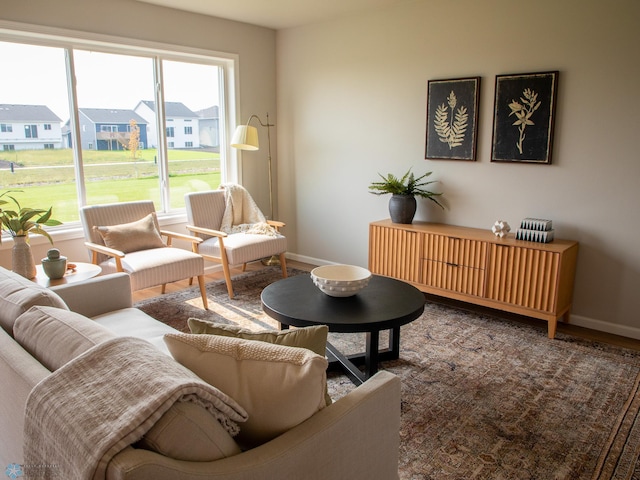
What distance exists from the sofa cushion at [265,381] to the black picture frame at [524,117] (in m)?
3.04

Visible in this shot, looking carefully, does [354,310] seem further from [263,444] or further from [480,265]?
[480,265]

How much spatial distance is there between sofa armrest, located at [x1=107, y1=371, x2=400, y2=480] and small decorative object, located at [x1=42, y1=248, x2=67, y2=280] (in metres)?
2.34

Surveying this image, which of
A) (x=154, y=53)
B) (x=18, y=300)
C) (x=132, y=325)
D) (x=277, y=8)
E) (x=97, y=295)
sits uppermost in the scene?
(x=277, y=8)

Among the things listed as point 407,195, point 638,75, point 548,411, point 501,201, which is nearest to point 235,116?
point 407,195

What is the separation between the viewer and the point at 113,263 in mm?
3658

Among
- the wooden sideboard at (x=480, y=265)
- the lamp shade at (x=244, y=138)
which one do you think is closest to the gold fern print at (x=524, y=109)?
the wooden sideboard at (x=480, y=265)

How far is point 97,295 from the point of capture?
263 centimetres

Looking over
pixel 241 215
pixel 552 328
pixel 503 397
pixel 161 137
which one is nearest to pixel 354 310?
pixel 503 397

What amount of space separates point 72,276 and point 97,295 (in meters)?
0.64

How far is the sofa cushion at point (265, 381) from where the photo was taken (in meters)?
1.24

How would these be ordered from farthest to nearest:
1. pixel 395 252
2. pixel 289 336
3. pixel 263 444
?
pixel 395 252 < pixel 289 336 < pixel 263 444

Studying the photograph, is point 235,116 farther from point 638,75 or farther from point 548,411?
point 548,411

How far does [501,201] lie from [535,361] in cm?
137

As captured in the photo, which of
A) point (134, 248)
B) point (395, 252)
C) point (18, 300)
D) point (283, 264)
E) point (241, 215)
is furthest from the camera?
point (241, 215)
